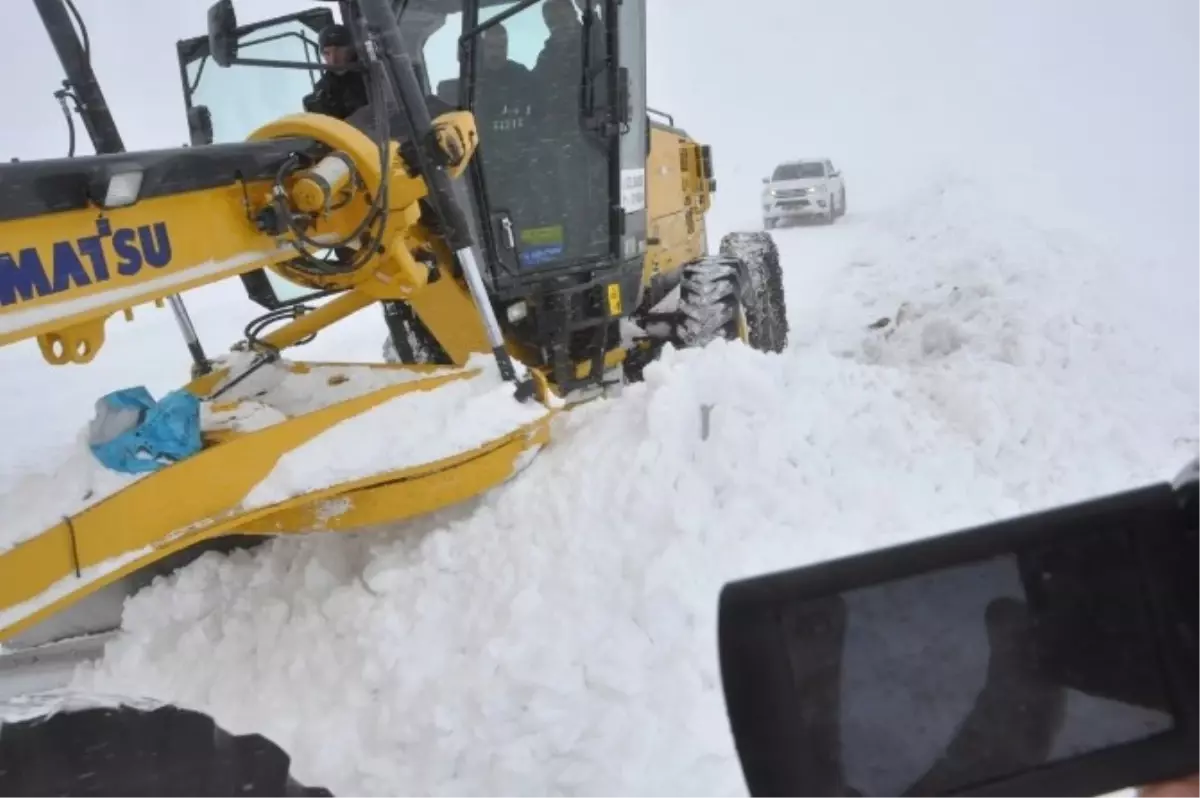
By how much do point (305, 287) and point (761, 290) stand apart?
187 inches

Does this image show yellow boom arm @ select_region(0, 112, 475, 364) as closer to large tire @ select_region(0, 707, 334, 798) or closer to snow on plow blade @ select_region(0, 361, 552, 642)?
snow on plow blade @ select_region(0, 361, 552, 642)

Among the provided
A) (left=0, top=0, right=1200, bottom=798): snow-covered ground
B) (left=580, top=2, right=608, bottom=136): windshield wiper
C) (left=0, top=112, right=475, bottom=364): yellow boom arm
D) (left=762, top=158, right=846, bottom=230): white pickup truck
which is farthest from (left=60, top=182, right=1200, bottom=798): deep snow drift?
(left=762, top=158, right=846, bottom=230): white pickup truck

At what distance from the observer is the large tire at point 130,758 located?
1.39m

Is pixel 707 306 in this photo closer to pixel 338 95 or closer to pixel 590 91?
pixel 590 91

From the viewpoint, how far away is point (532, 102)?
509cm

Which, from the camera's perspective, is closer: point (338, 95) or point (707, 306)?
point (338, 95)

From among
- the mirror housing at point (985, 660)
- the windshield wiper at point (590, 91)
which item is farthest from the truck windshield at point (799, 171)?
the mirror housing at point (985, 660)

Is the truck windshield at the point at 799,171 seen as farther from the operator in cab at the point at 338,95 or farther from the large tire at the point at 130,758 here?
the large tire at the point at 130,758

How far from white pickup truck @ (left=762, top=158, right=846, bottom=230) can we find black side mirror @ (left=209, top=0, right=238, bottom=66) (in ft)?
59.8

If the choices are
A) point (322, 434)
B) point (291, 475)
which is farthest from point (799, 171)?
point (291, 475)

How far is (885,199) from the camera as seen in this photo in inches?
959

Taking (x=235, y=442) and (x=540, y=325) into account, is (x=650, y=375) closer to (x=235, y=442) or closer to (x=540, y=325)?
(x=540, y=325)

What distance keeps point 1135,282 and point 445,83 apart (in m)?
7.62

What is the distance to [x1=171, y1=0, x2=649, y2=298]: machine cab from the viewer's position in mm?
4930
